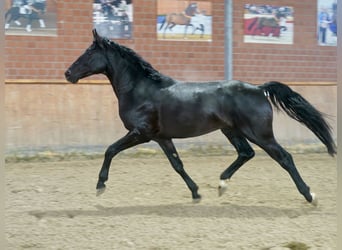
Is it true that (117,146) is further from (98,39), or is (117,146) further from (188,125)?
(98,39)

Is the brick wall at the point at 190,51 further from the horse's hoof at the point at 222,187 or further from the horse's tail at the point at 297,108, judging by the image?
the horse's hoof at the point at 222,187

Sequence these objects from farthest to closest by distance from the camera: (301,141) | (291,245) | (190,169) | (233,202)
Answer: (301,141)
(190,169)
(233,202)
(291,245)

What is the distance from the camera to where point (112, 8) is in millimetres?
10195

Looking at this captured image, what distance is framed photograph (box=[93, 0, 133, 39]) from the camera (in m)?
10.2

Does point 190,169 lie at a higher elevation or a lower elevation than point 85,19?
lower

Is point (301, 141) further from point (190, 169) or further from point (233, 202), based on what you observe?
point (233, 202)

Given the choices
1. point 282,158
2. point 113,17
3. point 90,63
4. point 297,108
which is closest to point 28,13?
point 113,17

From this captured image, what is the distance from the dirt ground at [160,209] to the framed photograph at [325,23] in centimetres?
360

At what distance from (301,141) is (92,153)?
13.5 ft

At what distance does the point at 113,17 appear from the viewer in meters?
10.2

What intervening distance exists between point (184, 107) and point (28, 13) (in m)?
4.60

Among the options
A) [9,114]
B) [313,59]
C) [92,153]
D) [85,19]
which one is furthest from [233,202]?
[313,59]

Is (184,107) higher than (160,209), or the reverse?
(184,107)

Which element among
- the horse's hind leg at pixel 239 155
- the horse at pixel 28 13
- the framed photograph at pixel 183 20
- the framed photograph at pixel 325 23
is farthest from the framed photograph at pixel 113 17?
the horse's hind leg at pixel 239 155
